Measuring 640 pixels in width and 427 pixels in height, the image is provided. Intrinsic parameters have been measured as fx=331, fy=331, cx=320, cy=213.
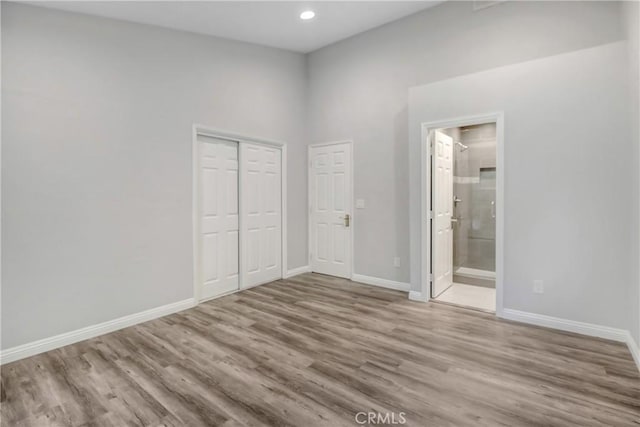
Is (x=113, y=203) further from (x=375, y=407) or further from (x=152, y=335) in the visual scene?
(x=375, y=407)

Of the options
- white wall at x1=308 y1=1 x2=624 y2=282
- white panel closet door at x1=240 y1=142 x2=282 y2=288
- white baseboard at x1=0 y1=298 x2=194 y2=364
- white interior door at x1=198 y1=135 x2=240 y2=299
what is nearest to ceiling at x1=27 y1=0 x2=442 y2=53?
white wall at x1=308 y1=1 x2=624 y2=282

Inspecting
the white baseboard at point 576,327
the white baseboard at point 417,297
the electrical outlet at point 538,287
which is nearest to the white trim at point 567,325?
the white baseboard at point 576,327

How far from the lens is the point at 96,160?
10.5ft

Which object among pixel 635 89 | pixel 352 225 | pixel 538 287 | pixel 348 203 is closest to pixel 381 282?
pixel 352 225

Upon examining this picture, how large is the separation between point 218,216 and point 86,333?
1.83m

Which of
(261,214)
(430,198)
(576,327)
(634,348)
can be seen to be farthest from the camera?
(261,214)

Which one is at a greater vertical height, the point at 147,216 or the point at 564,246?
the point at 147,216

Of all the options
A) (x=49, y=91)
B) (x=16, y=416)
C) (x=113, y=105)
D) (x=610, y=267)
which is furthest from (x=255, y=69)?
(x=610, y=267)

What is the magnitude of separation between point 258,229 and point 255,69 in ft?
7.39

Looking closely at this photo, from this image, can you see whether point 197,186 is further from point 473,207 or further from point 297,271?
point 473,207

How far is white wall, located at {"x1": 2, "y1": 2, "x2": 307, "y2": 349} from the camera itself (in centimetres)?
279

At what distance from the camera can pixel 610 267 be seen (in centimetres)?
296

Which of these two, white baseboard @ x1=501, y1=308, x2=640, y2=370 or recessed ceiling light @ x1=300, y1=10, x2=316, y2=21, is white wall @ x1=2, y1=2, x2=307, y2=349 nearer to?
recessed ceiling light @ x1=300, y1=10, x2=316, y2=21

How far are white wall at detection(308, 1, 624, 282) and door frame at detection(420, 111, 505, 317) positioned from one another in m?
0.34
